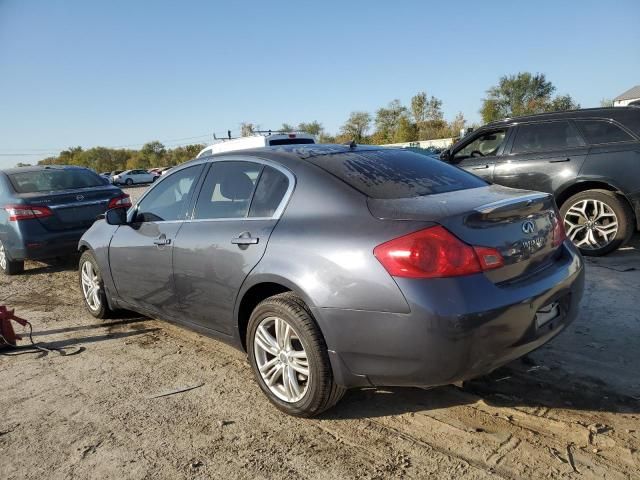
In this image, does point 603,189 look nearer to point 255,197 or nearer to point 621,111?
point 621,111

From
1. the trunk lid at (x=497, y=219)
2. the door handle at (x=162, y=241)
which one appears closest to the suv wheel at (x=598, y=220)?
the trunk lid at (x=497, y=219)

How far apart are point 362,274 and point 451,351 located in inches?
21.8

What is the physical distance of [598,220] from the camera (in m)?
6.08

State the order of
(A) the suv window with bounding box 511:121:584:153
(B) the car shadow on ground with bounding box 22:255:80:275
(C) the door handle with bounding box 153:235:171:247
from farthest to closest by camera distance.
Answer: (B) the car shadow on ground with bounding box 22:255:80:275, (A) the suv window with bounding box 511:121:584:153, (C) the door handle with bounding box 153:235:171:247

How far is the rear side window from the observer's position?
5924 mm

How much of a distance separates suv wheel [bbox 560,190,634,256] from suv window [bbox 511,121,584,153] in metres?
0.72

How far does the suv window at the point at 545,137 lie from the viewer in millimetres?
6344

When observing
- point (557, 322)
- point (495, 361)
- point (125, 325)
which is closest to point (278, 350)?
point (495, 361)

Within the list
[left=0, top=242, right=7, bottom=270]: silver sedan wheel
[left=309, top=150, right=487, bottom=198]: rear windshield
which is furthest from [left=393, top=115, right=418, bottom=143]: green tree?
[left=309, top=150, right=487, bottom=198]: rear windshield

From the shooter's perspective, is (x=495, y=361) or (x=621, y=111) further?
(x=621, y=111)

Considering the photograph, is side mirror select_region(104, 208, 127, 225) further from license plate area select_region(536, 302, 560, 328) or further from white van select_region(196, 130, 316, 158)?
white van select_region(196, 130, 316, 158)

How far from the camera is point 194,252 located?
3.43 metres

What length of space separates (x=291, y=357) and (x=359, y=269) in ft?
2.50

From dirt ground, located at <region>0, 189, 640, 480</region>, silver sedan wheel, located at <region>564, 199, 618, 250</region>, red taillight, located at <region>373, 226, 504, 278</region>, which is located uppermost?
red taillight, located at <region>373, 226, 504, 278</region>
